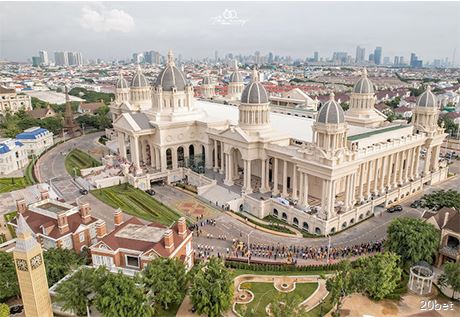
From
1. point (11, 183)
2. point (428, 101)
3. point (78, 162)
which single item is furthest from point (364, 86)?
point (11, 183)

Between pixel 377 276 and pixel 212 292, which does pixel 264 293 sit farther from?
pixel 377 276

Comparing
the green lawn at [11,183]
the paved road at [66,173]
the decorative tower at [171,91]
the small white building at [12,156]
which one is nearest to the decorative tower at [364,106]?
the decorative tower at [171,91]

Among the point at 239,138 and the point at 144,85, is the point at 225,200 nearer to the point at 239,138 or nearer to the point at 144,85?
the point at 239,138

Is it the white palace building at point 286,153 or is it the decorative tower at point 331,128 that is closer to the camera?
the decorative tower at point 331,128

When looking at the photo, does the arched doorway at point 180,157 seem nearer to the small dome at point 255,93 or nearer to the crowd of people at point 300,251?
the small dome at point 255,93

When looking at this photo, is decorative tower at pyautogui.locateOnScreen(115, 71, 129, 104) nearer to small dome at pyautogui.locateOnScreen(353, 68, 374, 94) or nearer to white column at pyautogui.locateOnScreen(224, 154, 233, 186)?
white column at pyautogui.locateOnScreen(224, 154, 233, 186)

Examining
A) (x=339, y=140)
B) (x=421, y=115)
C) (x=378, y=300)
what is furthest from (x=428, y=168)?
(x=378, y=300)
